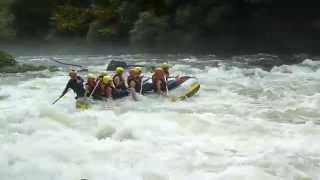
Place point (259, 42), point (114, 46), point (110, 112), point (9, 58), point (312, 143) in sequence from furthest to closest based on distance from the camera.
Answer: point (114, 46)
point (259, 42)
point (9, 58)
point (110, 112)
point (312, 143)

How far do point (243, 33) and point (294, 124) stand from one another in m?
14.6

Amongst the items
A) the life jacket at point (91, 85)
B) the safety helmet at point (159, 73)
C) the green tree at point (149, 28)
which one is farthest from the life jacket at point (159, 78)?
the green tree at point (149, 28)

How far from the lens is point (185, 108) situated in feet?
41.4

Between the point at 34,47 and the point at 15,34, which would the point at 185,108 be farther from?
the point at 15,34

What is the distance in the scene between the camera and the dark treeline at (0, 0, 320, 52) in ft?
75.8

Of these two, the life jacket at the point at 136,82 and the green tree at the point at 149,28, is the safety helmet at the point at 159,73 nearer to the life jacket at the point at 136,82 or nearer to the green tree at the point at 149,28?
the life jacket at the point at 136,82

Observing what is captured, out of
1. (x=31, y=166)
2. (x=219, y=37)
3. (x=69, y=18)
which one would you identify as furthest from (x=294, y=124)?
(x=69, y=18)

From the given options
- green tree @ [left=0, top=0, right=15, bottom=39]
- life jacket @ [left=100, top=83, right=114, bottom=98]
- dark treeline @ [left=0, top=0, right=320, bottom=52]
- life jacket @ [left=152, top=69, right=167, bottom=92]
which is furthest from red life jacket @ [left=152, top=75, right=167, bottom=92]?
green tree @ [left=0, top=0, right=15, bottom=39]

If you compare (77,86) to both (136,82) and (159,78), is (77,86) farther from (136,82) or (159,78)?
(159,78)

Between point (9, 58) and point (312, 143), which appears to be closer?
point (312, 143)

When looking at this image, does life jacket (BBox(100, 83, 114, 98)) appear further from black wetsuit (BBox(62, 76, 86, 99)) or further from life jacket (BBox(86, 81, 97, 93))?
black wetsuit (BBox(62, 76, 86, 99))

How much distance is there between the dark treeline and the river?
303 inches

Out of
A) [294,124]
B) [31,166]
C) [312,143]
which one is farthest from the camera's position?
[294,124]

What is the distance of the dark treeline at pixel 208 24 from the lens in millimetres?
23109
